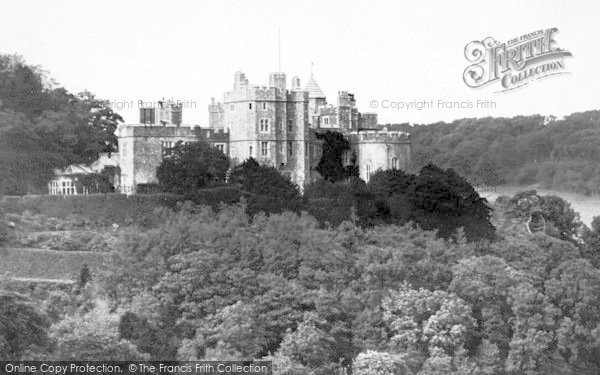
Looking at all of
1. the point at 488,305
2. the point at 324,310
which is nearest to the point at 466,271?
the point at 488,305

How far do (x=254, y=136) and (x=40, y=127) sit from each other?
754 cm

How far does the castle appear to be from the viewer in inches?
2862

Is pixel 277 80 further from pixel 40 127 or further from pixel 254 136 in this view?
pixel 40 127

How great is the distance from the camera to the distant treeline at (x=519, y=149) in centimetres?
10738

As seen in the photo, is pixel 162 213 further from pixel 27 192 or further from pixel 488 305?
pixel 488 305

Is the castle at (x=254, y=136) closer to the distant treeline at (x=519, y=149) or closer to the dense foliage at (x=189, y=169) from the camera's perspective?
the dense foliage at (x=189, y=169)

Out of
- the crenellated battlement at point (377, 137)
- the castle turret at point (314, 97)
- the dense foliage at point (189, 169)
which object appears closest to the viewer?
the dense foliage at point (189, 169)

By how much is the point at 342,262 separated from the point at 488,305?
4517mm

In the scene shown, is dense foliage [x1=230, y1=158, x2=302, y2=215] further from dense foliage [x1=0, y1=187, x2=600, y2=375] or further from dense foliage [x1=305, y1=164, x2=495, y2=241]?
dense foliage [x1=0, y1=187, x2=600, y2=375]

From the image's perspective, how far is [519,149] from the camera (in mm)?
112875

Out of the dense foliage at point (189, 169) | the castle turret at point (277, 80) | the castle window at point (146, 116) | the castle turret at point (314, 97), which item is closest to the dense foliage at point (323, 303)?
the dense foliage at point (189, 169)

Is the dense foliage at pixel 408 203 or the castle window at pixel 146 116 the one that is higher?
the castle window at pixel 146 116

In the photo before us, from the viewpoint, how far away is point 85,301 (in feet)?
194

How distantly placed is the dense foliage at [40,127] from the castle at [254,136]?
99.3 inches
